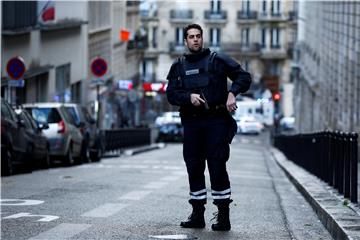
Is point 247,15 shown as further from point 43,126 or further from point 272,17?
point 43,126

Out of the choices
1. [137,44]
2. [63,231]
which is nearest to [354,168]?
[63,231]

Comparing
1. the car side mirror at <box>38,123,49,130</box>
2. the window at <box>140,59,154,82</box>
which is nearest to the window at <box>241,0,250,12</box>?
the window at <box>140,59,154,82</box>

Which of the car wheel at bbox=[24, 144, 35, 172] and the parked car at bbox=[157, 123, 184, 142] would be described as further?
the parked car at bbox=[157, 123, 184, 142]

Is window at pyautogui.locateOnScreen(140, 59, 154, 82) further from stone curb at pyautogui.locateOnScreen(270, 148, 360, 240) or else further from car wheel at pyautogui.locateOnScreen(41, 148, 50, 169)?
stone curb at pyautogui.locateOnScreen(270, 148, 360, 240)

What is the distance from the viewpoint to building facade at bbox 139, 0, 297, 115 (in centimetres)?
10362

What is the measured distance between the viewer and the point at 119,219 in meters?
11.7

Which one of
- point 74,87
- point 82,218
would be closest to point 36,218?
point 82,218

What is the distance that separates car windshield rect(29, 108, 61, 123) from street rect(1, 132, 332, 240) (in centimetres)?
857

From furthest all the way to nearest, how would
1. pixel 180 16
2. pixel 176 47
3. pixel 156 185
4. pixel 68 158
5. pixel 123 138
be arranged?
pixel 180 16
pixel 176 47
pixel 123 138
pixel 68 158
pixel 156 185

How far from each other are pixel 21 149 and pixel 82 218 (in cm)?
1109

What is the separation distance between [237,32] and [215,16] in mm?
2554

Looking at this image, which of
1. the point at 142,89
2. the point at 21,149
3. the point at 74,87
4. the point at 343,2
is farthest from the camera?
the point at 142,89

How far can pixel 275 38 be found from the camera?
107 m

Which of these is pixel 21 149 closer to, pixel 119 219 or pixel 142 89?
pixel 119 219
